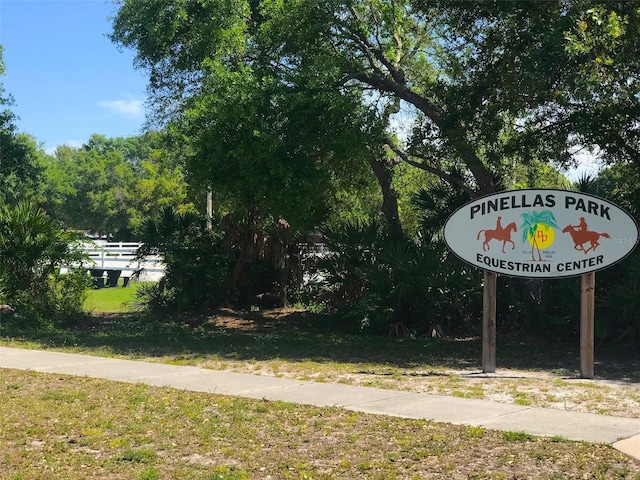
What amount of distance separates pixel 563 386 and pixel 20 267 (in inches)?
488

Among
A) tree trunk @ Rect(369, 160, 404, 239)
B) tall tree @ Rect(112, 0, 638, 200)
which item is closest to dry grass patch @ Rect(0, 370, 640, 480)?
tall tree @ Rect(112, 0, 638, 200)

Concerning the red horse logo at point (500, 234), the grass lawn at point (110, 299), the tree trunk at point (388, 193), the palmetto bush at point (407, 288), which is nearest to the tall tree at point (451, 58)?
the tree trunk at point (388, 193)

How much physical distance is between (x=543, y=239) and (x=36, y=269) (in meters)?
11.6

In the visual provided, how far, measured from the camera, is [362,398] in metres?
8.15

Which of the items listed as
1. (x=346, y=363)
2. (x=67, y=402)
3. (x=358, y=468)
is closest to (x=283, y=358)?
(x=346, y=363)

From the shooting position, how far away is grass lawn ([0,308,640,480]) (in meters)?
5.49

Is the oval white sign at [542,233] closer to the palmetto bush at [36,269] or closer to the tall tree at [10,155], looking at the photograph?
the palmetto bush at [36,269]

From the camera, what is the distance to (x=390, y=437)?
20.8 feet

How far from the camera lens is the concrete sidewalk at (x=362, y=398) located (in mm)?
6594

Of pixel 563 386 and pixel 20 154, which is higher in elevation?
pixel 20 154

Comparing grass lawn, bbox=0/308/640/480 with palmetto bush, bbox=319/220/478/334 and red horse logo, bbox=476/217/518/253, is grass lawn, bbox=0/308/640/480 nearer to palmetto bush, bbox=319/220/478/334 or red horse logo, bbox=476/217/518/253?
red horse logo, bbox=476/217/518/253

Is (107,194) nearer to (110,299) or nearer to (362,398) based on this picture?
(110,299)

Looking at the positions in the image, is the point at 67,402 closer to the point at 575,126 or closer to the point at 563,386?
the point at 563,386

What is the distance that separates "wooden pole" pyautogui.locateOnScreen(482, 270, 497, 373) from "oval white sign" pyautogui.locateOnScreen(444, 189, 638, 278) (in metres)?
0.23
